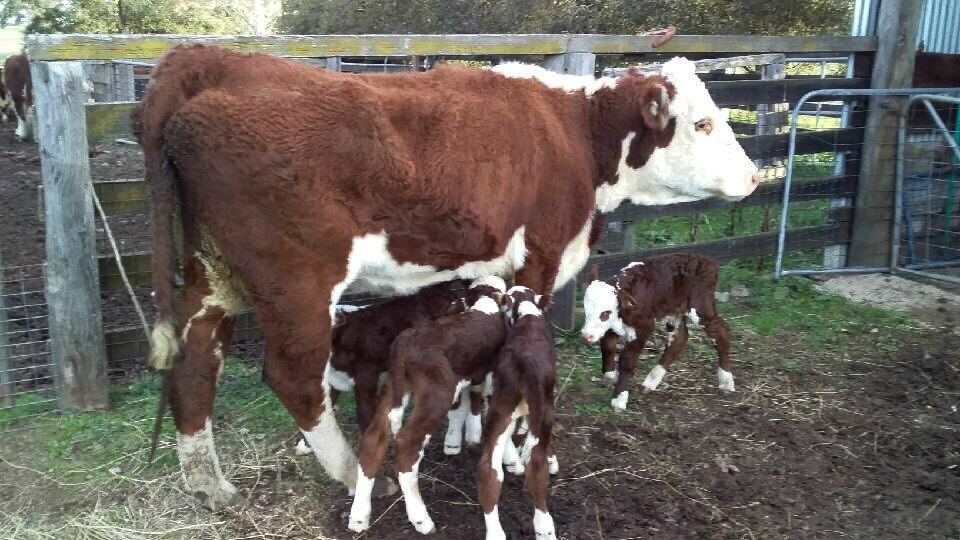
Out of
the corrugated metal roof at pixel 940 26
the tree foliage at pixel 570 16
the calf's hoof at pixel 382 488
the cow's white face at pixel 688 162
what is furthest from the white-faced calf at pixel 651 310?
the tree foliage at pixel 570 16

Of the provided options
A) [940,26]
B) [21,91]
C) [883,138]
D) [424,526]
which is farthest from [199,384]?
[21,91]

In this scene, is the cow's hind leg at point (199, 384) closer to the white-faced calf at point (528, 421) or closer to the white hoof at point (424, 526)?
the white hoof at point (424, 526)

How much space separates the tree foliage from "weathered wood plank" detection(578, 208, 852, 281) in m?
8.45

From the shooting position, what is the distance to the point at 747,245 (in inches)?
291

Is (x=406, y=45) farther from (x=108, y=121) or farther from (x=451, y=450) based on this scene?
(x=451, y=450)

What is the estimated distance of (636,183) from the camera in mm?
4715

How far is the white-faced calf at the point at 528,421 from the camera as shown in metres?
3.45

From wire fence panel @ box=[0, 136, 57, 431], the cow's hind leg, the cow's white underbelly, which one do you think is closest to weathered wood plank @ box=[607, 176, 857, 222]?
the cow's white underbelly

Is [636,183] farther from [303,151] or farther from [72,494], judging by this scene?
[72,494]

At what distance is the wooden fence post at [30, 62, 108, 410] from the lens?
4.27 meters

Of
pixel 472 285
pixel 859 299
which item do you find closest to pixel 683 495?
pixel 472 285

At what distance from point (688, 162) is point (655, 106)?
45cm

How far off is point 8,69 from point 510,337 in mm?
15526

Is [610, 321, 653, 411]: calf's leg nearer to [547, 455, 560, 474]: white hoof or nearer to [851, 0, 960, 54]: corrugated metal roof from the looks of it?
[547, 455, 560, 474]: white hoof
